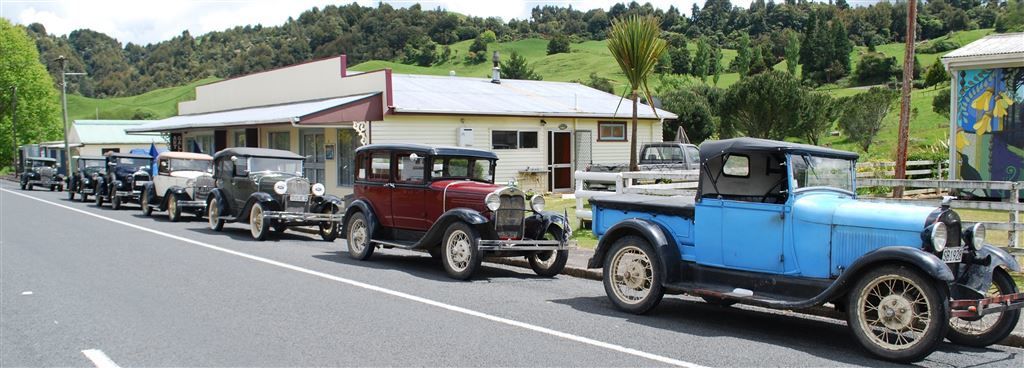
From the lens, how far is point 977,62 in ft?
59.0

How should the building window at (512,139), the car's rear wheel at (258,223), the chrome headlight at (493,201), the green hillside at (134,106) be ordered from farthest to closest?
the green hillside at (134,106), the building window at (512,139), the car's rear wheel at (258,223), the chrome headlight at (493,201)

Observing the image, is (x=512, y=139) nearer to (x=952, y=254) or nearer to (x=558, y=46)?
(x=952, y=254)

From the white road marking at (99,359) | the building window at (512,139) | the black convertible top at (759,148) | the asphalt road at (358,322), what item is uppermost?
the building window at (512,139)

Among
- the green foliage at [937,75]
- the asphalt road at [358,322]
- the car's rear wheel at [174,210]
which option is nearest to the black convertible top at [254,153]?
the car's rear wheel at [174,210]

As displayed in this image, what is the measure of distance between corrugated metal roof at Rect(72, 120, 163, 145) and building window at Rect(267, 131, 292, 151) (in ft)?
123

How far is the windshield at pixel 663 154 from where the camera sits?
2328 centimetres

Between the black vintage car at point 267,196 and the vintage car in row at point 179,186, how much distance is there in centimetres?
215

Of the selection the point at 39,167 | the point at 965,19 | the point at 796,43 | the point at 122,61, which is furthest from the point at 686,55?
the point at 122,61

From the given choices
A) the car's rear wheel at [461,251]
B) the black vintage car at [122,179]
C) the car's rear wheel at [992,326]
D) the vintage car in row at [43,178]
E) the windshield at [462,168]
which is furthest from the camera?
the vintage car in row at [43,178]

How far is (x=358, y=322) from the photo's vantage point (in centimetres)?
787

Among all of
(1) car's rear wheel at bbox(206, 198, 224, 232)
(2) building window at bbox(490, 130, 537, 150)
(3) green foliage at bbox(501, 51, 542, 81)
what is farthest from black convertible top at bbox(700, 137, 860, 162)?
(3) green foliage at bbox(501, 51, 542, 81)

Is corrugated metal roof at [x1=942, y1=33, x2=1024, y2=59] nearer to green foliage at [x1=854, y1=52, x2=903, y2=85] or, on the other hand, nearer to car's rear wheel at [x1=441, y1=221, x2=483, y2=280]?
car's rear wheel at [x1=441, y1=221, x2=483, y2=280]

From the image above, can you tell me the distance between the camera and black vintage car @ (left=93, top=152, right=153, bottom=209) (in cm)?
2461

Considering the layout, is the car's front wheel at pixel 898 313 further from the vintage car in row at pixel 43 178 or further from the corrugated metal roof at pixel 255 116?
the vintage car in row at pixel 43 178
